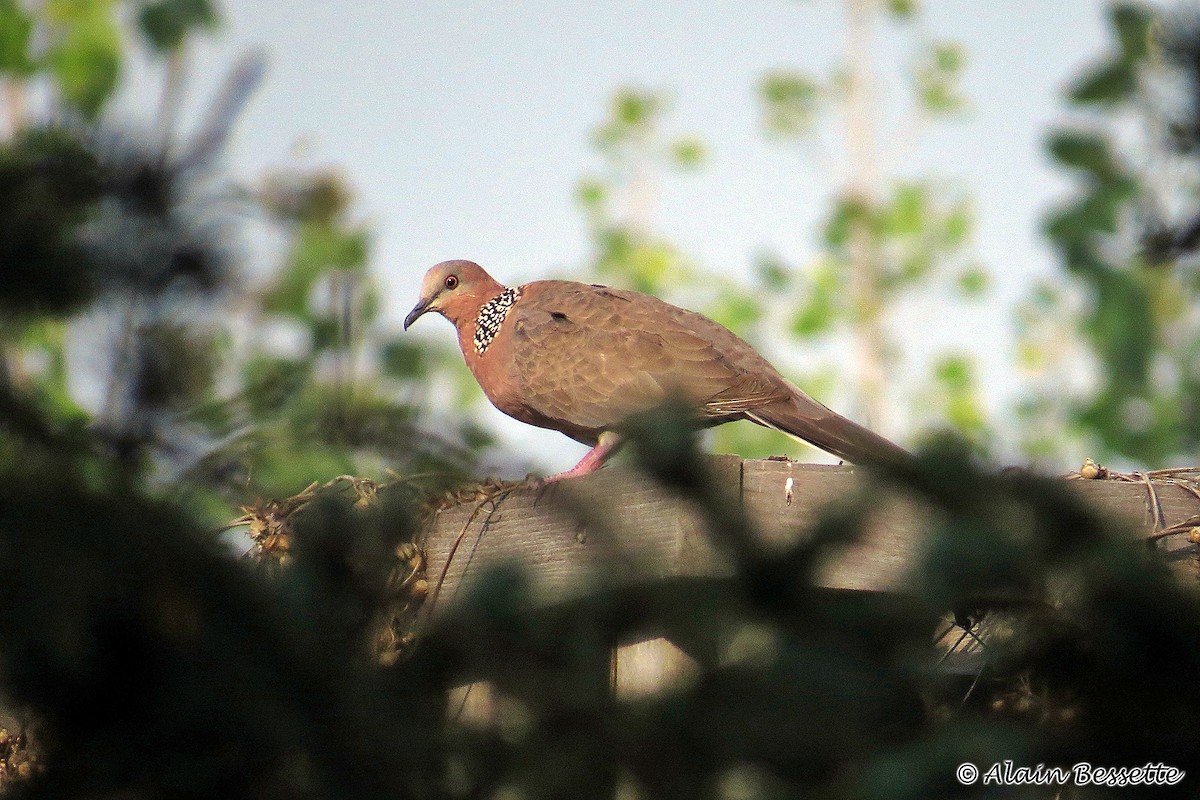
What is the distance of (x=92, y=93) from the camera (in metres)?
1.31

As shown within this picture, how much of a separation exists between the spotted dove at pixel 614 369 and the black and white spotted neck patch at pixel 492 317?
1 cm

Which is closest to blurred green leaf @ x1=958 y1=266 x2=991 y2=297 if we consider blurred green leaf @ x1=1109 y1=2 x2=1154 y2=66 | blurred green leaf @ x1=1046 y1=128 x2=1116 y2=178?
blurred green leaf @ x1=1046 y1=128 x2=1116 y2=178

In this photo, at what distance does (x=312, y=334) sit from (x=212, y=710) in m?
0.39

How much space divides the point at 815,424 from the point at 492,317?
1518 mm

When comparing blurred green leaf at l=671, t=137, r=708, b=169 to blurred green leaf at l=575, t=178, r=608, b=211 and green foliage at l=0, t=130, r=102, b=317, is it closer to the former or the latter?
blurred green leaf at l=575, t=178, r=608, b=211

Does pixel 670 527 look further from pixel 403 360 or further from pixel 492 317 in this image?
pixel 492 317

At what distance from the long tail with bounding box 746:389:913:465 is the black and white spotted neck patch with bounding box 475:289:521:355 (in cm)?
116

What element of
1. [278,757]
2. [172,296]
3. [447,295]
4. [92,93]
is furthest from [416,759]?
[447,295]

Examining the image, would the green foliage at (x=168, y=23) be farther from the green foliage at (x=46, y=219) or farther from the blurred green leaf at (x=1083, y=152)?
the blurred green leaf at (x=1083, y=152)

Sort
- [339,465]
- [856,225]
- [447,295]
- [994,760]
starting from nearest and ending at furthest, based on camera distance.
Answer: [994,760]
[339,465]
[447,295]
[856,225]

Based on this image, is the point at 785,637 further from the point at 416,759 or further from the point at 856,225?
the point at 856,225

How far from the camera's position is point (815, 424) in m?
4.08

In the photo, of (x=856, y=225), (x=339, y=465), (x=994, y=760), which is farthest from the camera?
(x=856, y=225)

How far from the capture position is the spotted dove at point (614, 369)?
4.18m
